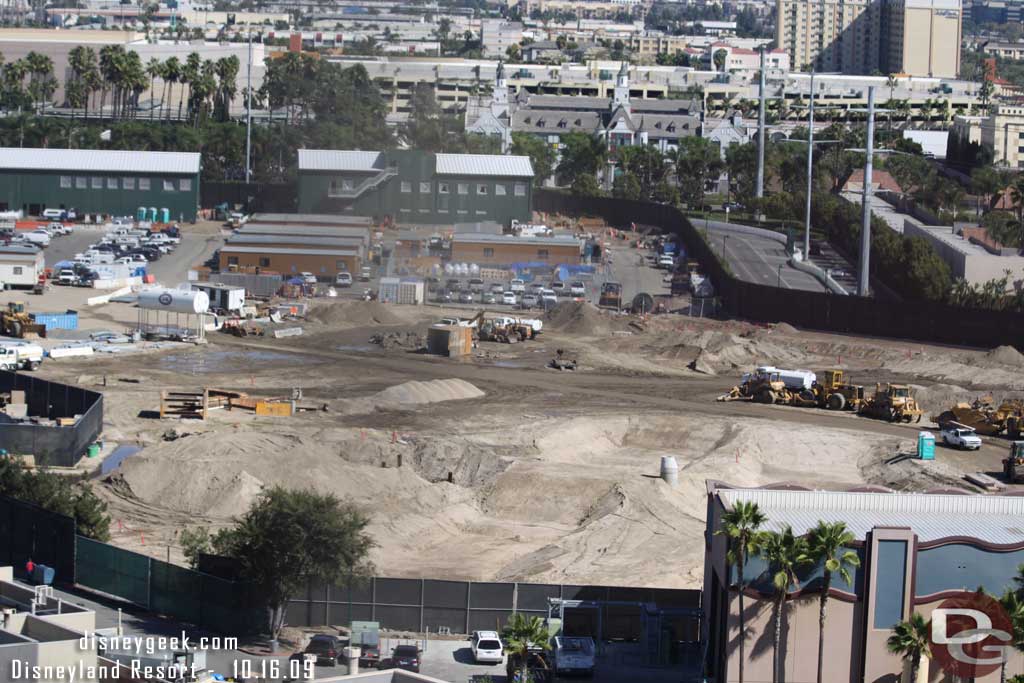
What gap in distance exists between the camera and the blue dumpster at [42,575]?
109 ft

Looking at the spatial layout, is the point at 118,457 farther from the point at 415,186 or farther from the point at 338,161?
the point at 415,186

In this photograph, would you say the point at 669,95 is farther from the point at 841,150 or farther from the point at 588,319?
the point at 588,319

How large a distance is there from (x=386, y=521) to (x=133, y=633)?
1021 cm

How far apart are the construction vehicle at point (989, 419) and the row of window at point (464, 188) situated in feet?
167

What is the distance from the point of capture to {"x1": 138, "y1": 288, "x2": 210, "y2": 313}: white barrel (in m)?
65.9

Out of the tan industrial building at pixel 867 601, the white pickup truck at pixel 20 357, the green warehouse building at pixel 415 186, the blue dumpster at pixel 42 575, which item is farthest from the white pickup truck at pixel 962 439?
the green warehouse building at pixel 415 186

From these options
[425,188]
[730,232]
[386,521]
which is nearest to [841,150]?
[730,232]

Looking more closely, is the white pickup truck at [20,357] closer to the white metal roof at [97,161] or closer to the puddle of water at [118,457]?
the puddle of water at [118,457]

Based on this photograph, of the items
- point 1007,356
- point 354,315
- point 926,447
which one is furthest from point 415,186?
point 926,447

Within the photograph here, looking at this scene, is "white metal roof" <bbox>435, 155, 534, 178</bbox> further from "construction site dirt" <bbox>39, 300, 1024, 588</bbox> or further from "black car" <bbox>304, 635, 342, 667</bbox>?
"black car" <bbox>304, 635, 342, 667</bbox>

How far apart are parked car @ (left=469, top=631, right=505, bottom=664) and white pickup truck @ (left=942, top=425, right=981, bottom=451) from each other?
2399 cm

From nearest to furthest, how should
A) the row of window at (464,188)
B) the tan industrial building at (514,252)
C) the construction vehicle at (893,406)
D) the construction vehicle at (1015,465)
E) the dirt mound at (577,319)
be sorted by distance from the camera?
the construction vehicle at (1015,465) < the construction vehicle at (893,406) < the dirt mound at (577,319) < the tan industrial building at (514,252) < the row of window at (464,188)

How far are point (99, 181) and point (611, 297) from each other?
122 feet

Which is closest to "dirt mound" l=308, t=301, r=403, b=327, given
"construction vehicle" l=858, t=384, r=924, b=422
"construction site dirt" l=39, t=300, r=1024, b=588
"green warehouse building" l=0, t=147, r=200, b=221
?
"construction site dirt" l=39, t=300, r=1024, b=588
